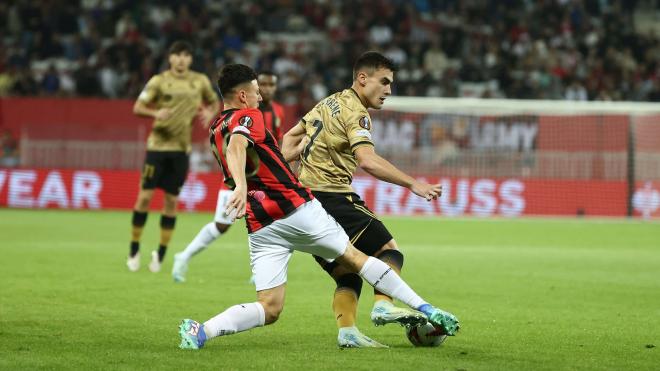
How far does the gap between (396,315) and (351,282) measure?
819 mm

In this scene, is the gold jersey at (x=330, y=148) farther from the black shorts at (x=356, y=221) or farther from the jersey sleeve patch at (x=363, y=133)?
the jersey sleeve patch at (x=363, y=133)

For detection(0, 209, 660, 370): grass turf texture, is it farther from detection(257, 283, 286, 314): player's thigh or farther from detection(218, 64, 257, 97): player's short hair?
detection(218, 64, 257, 97): player's short hair

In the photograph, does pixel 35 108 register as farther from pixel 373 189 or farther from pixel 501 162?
pixel 501 162

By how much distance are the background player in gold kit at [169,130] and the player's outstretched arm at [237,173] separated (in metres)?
6.80

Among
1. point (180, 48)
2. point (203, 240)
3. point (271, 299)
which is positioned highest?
point (180, 48)

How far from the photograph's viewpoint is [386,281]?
7.26m

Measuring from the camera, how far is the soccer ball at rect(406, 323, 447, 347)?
24.8 feet

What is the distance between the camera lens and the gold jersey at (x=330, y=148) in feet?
25.3

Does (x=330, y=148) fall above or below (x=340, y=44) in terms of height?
below

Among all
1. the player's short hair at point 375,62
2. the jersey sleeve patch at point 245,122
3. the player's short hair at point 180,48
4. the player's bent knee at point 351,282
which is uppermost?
the player's short hair at point 180,48

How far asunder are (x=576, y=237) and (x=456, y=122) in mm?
8433

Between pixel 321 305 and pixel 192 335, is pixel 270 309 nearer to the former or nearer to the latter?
pixel 192 335

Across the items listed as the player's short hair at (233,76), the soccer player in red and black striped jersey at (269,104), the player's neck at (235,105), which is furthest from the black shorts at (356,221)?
the soccer player in red and black striped jersey at (269,104)

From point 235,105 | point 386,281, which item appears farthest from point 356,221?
point 235,105
